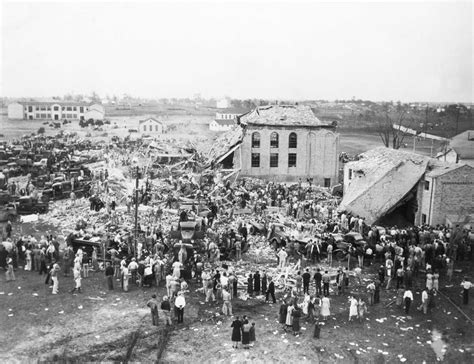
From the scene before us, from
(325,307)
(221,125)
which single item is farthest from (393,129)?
(325,307)

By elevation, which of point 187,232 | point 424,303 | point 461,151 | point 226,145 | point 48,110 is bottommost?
point 424,303

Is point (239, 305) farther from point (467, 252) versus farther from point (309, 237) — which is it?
point (467, 252)

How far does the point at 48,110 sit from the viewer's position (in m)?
130

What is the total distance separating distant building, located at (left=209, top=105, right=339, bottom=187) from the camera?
47.1 metres

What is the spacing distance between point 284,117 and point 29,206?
25.5 metres

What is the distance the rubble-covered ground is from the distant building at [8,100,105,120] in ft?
370

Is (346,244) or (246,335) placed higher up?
(346,244)

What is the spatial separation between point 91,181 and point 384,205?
81.2 ft

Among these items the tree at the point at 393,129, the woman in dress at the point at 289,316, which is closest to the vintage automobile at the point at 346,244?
the woman in dress at the point at 289,316

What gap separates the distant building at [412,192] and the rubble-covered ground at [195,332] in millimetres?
11513

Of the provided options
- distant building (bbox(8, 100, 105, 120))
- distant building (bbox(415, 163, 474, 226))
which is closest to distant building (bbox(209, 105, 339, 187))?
distant building (bbox(415, 163, 474, 226))

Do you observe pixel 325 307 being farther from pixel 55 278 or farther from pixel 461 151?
pixel 461 151

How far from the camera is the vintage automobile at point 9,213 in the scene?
33300 mm

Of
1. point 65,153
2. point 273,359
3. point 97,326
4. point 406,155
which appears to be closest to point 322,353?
point 273,359
